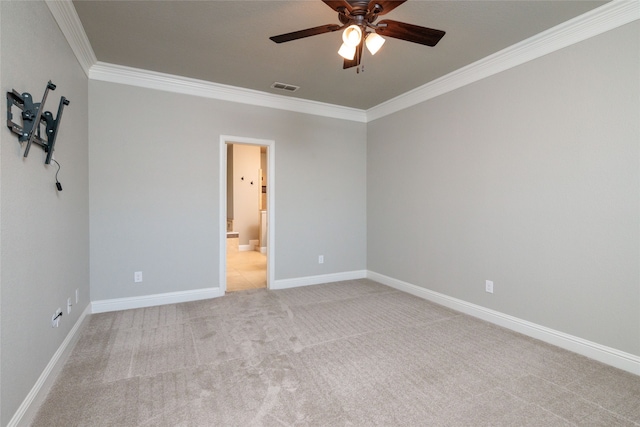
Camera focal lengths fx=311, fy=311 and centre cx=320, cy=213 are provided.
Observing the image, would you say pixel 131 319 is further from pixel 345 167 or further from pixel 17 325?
pixel 345 167

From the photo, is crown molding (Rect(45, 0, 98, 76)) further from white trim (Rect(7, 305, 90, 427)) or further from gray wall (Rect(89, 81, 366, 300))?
white trim (Rect(7, 305, 90, 427))

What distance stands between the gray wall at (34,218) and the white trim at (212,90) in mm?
575

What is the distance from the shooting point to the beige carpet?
181cm

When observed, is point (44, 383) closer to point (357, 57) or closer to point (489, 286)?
point (357, 57)

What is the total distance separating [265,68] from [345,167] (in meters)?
2.03

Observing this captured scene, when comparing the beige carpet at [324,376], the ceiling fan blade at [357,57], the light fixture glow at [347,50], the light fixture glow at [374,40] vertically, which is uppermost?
the ceiling fan blade at [357,57]

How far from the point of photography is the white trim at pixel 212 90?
3.43m

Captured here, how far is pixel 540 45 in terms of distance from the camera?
2748 millimetres

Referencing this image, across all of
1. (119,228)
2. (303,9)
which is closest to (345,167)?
(303,9)

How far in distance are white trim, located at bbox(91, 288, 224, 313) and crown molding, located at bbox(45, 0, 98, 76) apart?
8.13 ft

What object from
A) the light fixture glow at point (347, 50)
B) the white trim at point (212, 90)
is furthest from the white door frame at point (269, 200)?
the light fixture glow at point (347, 50)

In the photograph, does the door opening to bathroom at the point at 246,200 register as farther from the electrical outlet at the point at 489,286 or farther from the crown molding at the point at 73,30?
the electrical outlet at the point at 489,286

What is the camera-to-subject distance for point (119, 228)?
3.51m

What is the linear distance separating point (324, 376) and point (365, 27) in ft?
7.93
